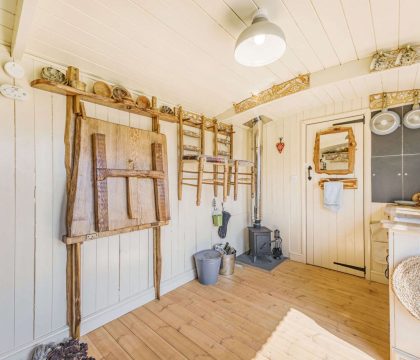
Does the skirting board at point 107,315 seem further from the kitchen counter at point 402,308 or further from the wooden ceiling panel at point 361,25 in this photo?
the wooden ceiling panel at point 361,25

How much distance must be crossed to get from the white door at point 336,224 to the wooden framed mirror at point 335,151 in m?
0.06

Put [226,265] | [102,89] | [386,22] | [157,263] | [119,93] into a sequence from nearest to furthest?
[386,22] → [102,89] → [119,93] → [157,263] → [226,265]

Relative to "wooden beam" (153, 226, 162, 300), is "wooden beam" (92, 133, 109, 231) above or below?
above

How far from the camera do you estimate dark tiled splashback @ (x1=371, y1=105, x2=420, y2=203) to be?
7.52ft

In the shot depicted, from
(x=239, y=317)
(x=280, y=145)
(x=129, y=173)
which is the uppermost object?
(x=280, y=145)

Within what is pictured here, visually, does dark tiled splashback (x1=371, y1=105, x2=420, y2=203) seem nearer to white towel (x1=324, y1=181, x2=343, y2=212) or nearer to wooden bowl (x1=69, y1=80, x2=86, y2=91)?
white towel (x1=324, y1=181, x2=343, y2=212)

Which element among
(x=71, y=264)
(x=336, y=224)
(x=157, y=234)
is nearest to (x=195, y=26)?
(x=157, y=234)

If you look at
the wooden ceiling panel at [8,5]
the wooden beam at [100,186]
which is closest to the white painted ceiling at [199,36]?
the wooden ceiling panel at [8,5]

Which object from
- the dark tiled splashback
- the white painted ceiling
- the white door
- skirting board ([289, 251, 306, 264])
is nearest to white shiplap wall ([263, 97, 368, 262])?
skirting board ([289, 251, 306, 264])

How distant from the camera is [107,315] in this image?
1.85 meters

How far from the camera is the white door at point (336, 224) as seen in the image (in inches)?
104

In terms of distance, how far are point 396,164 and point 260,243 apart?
184 cm

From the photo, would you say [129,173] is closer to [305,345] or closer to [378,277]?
[305,345]

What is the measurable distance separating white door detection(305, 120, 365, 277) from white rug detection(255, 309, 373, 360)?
1.27m
